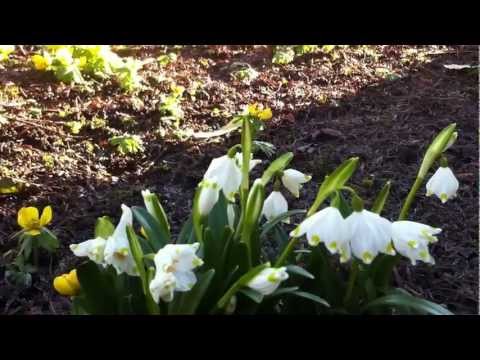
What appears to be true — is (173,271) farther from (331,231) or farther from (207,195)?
(331,231)

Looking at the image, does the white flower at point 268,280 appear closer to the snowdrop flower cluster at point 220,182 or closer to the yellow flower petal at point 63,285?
the snowdrop flower cluster at point 220,182

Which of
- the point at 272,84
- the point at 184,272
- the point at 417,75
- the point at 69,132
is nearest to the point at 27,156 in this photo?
the point at 69,132

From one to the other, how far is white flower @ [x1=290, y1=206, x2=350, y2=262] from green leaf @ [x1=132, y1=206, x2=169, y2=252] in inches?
15.9

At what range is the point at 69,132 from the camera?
2762 mm

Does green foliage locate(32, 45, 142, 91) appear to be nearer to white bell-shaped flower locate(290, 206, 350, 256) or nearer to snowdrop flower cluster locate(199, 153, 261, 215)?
snowdrop flower cluster locate(199, 153, 261, 215)

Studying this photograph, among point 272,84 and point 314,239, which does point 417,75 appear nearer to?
point 272,84

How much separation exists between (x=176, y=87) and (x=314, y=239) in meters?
2.00

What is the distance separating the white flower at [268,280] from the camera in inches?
Answer: 47.7

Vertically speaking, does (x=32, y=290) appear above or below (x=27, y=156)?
below

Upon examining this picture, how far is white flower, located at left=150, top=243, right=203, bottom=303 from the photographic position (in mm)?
1225

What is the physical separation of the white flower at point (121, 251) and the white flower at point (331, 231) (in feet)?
1.30

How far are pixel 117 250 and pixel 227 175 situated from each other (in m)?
0.29

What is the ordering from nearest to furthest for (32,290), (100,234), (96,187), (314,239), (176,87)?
1. (314,239)
2. (100,234)
3. (32,290)
4. (96,187)
5. (176,87)

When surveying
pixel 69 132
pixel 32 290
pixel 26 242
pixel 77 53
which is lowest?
pixel 32 290
